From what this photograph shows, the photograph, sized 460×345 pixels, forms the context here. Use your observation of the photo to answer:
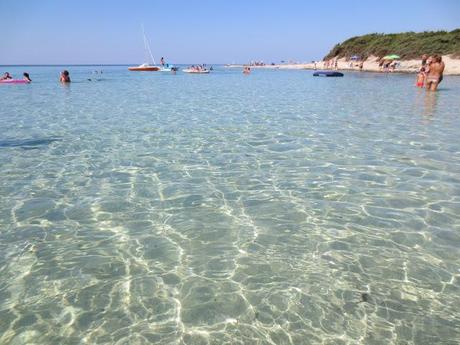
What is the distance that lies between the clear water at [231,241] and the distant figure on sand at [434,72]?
13.4 metres

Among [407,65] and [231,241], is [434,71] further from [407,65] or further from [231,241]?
[407,65]

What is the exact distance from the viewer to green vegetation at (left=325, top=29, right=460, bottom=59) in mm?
61312

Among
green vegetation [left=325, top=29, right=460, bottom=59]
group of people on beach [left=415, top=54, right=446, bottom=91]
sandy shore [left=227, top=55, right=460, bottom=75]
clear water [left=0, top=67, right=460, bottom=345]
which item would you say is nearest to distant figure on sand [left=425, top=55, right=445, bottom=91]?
group of people on beach [left=415, top=54, right=446, bottom=91]

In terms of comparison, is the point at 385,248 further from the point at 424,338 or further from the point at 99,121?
the point at 99,121

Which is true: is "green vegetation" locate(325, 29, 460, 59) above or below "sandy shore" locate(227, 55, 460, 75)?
above

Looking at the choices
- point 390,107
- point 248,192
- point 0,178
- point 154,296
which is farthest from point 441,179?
point 390,107

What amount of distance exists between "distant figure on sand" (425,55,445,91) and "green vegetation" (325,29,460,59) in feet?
125

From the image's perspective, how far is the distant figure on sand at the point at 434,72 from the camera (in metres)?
21.8

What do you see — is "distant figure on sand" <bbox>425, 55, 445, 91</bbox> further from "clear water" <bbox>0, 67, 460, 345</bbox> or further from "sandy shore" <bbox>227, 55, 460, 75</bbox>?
"sandy shore" <bbox>227, 55, 460, 75</bbox>

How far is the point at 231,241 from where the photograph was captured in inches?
208

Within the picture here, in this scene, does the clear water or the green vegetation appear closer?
the clear water

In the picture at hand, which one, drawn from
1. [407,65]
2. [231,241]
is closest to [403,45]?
[407,65]

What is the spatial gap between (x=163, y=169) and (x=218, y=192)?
2019 mm

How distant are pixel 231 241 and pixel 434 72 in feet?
78.9
